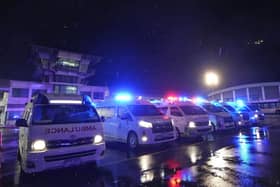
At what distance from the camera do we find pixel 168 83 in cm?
4103

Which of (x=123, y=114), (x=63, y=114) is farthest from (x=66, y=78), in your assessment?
(x=63, y=114)

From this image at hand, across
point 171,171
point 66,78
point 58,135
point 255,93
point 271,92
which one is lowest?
point 171,171

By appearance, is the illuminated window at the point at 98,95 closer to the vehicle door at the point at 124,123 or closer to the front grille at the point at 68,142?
the vehicle door at the point at 124,123

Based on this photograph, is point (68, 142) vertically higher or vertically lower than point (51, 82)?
lower

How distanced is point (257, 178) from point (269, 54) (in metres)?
54.2

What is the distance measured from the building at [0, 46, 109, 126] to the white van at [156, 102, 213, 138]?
2105 cm

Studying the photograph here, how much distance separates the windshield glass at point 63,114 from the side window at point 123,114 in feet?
9.80

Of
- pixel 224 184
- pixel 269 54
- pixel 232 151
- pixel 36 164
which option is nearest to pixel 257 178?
pixel 224 184

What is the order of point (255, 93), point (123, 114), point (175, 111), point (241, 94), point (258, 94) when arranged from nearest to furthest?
point (123, 114)
point (175, 111)
point (258, 94)
point (255, 93)
point (241, 94)

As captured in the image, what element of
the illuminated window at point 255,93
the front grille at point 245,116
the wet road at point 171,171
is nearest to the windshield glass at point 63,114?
the wet road at point 171,171

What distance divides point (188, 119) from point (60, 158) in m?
7.73

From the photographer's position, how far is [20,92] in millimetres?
30719

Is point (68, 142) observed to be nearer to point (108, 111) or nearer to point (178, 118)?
point (108, 111)

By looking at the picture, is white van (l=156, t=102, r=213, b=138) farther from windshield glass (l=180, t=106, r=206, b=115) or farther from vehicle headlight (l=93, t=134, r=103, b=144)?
vehicle headlight (l=93, t=134, r=103, b=144)
